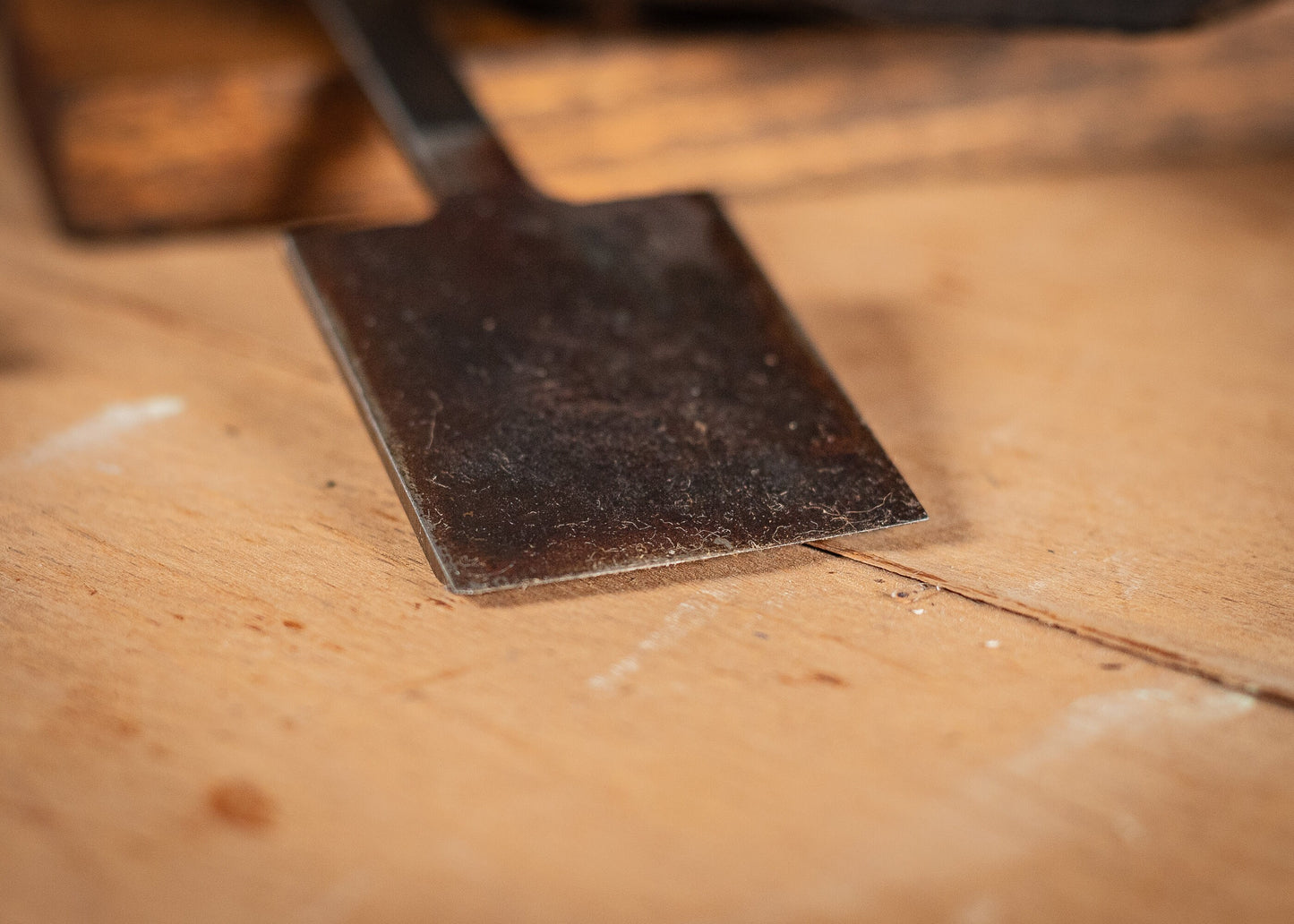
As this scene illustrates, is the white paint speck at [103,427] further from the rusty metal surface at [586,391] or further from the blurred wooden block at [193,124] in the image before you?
the blurred wooden block at [193,124]

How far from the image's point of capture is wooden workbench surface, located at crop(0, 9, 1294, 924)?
0.43 meters

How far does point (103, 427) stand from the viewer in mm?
673

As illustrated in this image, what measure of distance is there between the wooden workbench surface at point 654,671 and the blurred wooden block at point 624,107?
6.5 inches

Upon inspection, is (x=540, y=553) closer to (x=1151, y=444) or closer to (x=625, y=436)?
(x=625, y=436)

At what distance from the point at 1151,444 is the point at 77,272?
0.71m

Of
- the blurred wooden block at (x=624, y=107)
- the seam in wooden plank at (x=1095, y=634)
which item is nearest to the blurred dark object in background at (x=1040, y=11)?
the blurred wooden block at (x=624, y=107)

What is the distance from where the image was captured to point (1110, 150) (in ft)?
3.53

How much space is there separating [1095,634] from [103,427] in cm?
52

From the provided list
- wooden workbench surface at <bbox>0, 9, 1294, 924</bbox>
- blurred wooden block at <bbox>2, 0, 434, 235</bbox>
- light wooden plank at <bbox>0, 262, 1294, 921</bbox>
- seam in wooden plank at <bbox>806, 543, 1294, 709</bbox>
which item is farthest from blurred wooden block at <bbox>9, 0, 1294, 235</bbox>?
seam in wooden plank at <bbox>806, 543, 1294, 709</bbox>

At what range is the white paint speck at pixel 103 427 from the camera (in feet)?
2.11

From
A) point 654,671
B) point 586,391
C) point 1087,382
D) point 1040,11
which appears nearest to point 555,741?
point 654,671

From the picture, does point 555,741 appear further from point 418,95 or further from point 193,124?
point 193,124

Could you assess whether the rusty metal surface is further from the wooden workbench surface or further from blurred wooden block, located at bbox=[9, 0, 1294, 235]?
blurred wooden block, located at bbox=[9, 0, 1294, 235]

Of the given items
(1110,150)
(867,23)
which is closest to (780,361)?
(867,23)
